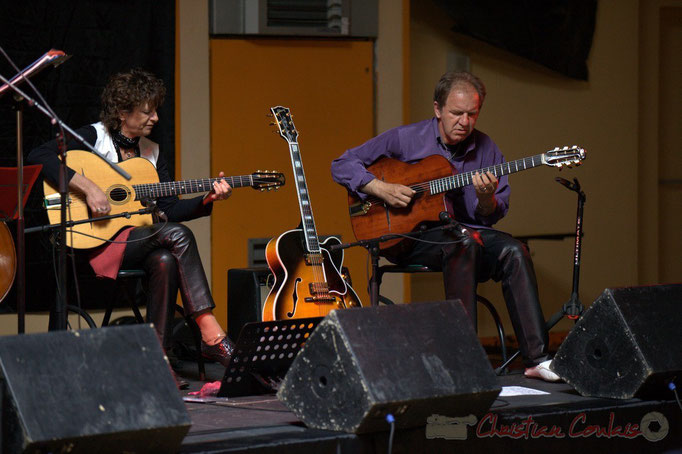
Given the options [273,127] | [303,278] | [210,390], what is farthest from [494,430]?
[273,127]

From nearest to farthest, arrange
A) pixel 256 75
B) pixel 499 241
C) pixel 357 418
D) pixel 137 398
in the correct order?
pixel 137 398 → pixel 357 418 → pixel 499 241 → pixel 256 75

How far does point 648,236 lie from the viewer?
20.8ft

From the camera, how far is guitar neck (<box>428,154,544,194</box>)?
3686mm

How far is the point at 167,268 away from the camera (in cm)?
352

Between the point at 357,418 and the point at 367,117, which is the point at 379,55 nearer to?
the point at 367,117

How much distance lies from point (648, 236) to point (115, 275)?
Answer: 13.4 feet

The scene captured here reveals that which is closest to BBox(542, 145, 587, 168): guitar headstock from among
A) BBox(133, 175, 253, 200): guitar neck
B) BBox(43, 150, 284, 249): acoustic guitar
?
BBox(43, 150, 284, 249): acoustic guitar

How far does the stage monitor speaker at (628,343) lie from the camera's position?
2922 millimetres

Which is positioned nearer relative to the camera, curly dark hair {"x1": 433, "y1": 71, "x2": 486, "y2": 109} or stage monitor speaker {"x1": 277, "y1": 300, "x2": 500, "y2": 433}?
stage monitor speaker {"x1": 277, "y1": 300, "x2": 500, "y2": 433}

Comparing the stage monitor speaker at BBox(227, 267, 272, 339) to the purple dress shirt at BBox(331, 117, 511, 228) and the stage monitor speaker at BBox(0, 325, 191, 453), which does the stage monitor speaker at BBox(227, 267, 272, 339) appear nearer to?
the purple dress shirt at BBox(331, 117, 511, 228)

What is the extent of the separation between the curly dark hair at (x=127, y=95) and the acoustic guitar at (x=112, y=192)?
21 centimetres

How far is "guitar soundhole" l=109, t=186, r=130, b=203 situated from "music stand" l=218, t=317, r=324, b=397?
991 millimetres

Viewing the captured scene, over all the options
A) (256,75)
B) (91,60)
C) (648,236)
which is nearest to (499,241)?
(256,75)

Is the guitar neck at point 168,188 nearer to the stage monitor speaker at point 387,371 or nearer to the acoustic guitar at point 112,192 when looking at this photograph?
the acoustic guitar at point 112,192
